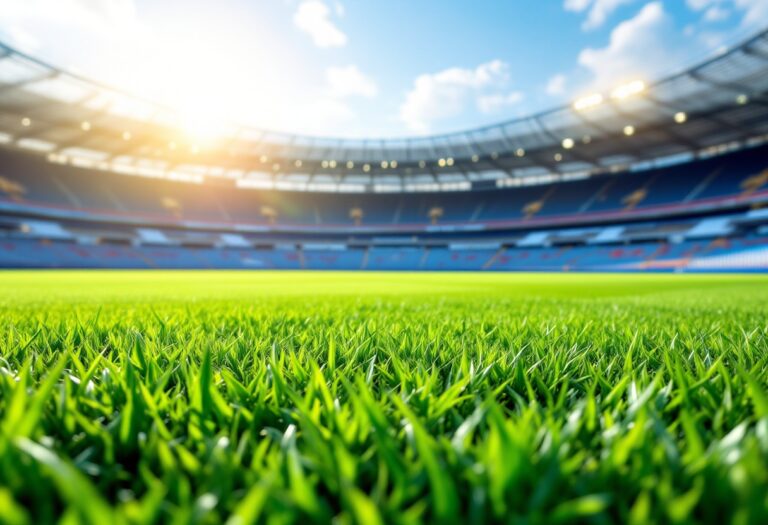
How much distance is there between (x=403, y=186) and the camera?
44469 mm

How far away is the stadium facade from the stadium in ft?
0.82

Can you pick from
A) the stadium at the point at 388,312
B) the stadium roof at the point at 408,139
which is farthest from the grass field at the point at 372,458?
the stadium roof at the point at 408,139

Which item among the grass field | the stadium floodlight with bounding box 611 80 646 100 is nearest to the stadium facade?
the stadium floodlight with bounding box 611 80 646 100

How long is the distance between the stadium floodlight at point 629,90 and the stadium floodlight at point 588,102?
31.0 inches

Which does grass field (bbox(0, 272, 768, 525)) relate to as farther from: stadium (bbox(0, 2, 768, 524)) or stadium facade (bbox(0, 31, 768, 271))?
stadium facade (bbox(0, 31, 768, 271))

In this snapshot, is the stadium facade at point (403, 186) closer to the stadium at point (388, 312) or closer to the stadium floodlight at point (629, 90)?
the stadium floodlight at point (629, 90)

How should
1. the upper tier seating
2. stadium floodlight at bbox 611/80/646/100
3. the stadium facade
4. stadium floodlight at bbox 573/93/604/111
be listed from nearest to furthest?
stadium floodlight at bbox 611/80/646/100 < stadium floodlight at bbox 573/93/604/111 < the stadium facade < the upper tier seating

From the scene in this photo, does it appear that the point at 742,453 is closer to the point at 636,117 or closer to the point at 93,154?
the point at 636,117

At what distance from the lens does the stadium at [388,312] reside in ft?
1.38

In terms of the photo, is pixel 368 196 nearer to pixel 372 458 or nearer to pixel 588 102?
pixel 588 102

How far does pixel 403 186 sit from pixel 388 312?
42555 mm

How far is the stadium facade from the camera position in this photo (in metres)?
23.4

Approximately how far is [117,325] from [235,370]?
1.27 meters

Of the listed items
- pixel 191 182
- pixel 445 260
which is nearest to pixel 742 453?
pixel 445 260
